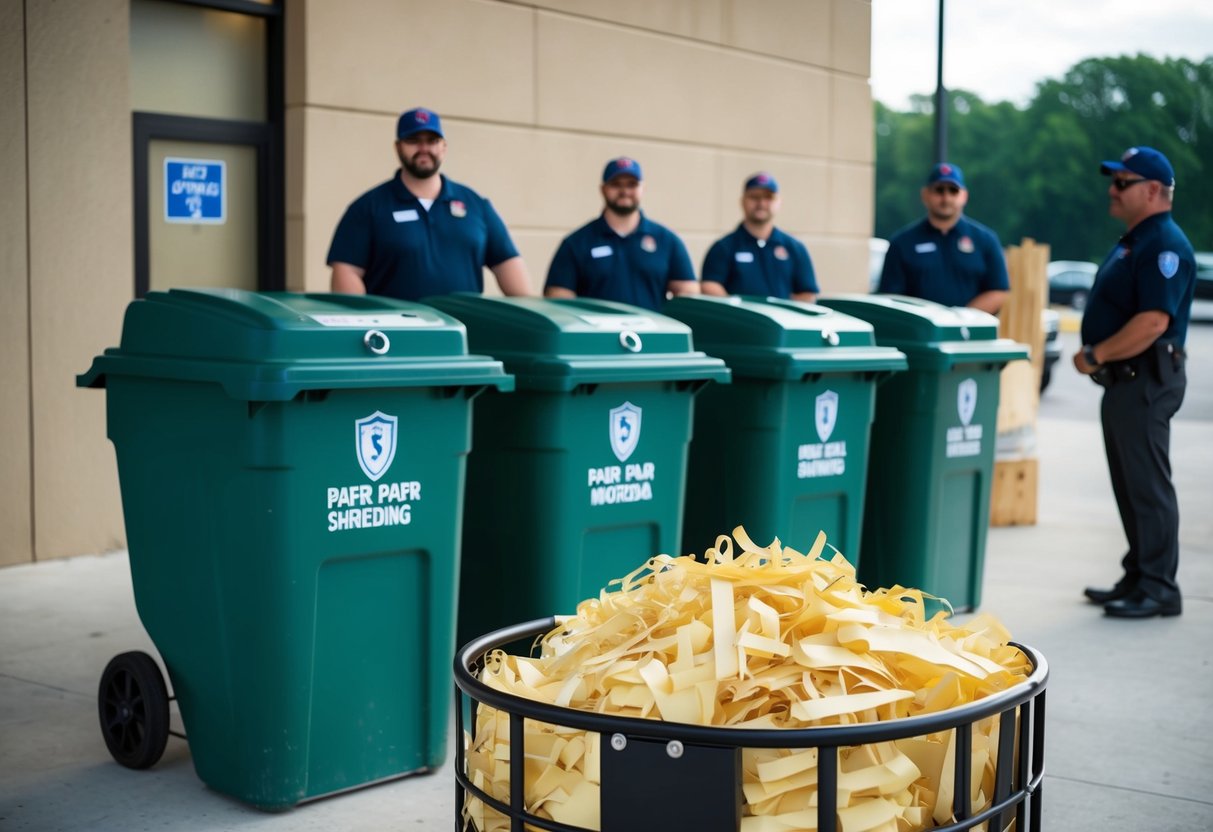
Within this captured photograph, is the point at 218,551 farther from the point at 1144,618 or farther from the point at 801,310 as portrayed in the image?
the point at 1144,618

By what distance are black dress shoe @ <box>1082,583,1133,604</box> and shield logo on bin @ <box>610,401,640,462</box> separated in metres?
3.06

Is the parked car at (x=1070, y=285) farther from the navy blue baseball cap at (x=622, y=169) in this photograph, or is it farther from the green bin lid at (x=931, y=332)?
the green bin lid at (x=931, y=332)

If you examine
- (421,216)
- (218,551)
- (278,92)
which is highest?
(278,92)

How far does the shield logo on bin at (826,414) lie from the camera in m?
5.89

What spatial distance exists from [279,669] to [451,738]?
1169 mm

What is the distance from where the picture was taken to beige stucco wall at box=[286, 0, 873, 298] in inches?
337

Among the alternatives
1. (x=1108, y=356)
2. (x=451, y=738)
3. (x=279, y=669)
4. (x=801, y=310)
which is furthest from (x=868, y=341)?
(x=279, y=669)

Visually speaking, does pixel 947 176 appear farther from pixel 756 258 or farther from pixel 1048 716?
pixel 1048 716

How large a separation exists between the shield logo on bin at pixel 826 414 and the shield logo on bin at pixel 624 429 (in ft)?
3.82

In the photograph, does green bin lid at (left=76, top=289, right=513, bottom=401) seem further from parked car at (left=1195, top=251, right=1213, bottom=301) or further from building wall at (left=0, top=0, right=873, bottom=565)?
parked car at (left=1195, top=251, right=1213, bottom=301)

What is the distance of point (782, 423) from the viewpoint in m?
5.71

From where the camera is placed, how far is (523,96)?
31.7 feet

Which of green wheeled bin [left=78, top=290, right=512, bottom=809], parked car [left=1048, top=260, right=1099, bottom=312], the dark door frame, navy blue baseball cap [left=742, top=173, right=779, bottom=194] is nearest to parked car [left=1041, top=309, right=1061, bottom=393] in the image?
navy blue baseball cap [left=742, top=173, right=779, bottom=194]

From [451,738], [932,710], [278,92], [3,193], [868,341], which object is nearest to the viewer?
[932,710]
